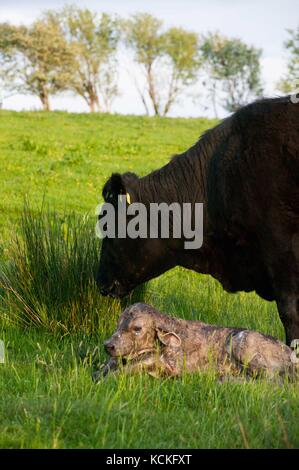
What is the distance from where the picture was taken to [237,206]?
7.39 meters

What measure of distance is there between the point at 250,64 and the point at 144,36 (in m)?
7.96

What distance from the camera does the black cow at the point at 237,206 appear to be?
7.19m

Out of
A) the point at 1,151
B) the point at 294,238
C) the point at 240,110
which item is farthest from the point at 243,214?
the point at 1,151

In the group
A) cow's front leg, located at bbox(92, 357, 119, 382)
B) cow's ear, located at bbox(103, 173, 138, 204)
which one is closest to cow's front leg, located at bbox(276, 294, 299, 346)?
cow's front leg, located at bbox(92, 357, 119, 382)

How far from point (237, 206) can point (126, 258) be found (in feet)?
4.22

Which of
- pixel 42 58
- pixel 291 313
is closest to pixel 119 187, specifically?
pixel 291 313

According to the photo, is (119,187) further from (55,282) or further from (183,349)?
(183,349)

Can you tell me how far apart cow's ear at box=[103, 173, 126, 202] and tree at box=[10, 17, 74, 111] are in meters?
49.8

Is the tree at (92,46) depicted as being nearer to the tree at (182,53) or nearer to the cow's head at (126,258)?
the tree at (182,53)

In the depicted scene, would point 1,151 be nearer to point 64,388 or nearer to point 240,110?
point 240,110

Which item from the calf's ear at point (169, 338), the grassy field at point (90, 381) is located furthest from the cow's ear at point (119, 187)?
the calf's ear at point (169, 338)

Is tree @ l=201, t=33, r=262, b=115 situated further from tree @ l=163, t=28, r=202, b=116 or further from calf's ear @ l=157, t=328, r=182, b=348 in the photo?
calf's ear @ l=157, t=328, r=182, b=348

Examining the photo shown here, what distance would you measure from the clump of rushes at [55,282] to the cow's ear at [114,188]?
0.54m

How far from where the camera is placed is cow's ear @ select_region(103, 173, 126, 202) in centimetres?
808
